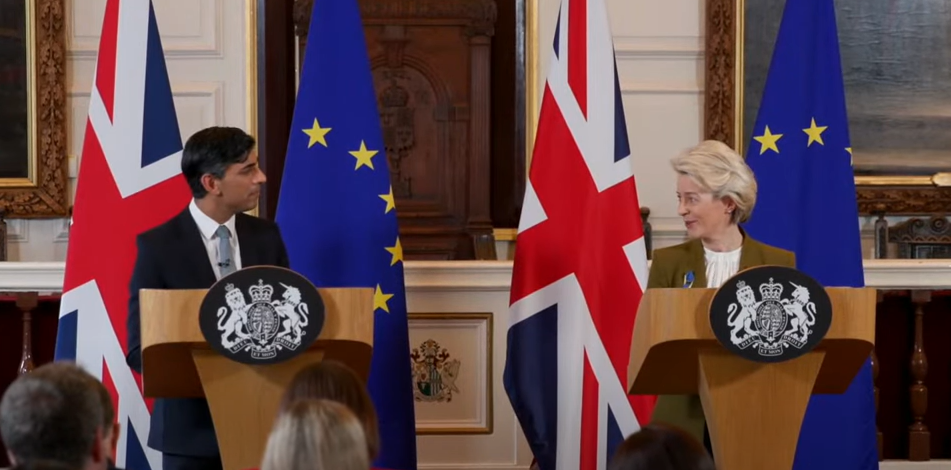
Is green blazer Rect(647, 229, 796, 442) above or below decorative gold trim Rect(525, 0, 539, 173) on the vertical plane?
below

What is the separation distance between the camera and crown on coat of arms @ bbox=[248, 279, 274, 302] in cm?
285

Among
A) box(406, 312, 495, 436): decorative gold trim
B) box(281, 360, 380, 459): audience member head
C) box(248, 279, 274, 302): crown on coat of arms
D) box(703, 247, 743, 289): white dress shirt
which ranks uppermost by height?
box(703, 247, 743, 289): white dress shirt

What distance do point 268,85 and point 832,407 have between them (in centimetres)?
402

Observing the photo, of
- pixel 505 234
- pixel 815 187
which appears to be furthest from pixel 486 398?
pixel 505 234

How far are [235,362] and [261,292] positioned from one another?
191mm

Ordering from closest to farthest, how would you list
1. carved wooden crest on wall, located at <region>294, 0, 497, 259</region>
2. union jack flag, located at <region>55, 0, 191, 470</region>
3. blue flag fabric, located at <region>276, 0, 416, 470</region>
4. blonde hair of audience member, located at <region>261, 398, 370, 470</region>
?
1. blonde hair of audience member, located at <region>261, 398, 370, 470</region>
2. union jack flag, located at <region>55, 0, 191, 470</region>
3. blue flag fabric, located at <region>276, 0, 416, 470</region>
4. carved wooden crest on wall, located at <region>294, 0, 497, 259</region>

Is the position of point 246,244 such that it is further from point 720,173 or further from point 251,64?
point 251,64

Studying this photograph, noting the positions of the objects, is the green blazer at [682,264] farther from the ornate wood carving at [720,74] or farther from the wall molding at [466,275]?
the ornate wood carving at [720,74]

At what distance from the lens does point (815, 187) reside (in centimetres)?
447

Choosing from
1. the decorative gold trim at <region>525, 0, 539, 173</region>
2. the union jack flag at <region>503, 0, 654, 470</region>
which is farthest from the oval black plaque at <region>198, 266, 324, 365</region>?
the decorative gold trim at <region>525, 0, 539, 173</region>

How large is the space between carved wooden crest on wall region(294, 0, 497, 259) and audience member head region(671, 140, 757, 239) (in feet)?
14.6

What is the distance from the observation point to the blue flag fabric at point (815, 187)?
4375mm

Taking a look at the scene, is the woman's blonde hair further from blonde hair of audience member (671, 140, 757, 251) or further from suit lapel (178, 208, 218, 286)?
suit lapel (178, 208, 218, 286)

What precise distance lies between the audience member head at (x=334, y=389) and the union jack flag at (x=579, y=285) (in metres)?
2.01
